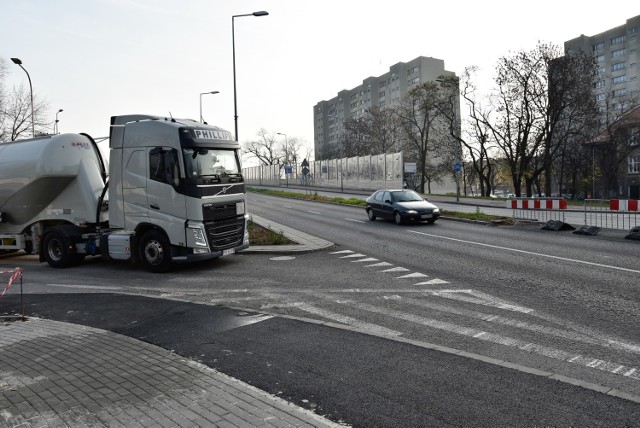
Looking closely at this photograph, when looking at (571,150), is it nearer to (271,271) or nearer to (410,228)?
(410,228)

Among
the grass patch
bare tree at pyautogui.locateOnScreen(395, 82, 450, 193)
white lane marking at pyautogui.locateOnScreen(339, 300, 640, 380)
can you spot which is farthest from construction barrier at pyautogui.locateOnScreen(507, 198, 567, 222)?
bare tree at pyautogui.locateOnScreen(395, 82, 450, 193)

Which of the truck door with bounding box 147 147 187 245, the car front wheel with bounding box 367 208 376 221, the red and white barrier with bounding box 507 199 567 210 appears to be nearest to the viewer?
the truck door with bounding box 147 147 187 245

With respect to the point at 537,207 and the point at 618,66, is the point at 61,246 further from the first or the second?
the point at 618,66

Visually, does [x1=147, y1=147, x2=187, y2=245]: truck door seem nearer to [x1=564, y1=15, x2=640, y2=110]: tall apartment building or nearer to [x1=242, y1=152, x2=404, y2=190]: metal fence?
[x1=242, y1=152, x2=404, y2=190]: metal fence

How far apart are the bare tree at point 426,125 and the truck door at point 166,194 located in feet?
154

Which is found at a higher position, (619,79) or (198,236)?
(619,79)

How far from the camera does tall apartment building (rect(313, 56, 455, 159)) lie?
379 feet

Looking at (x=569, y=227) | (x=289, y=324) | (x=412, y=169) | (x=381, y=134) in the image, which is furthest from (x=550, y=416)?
(x=381, y=134)

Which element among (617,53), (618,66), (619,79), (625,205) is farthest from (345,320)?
(617,53)

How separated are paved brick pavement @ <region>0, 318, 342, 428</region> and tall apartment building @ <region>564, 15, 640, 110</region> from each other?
320ft

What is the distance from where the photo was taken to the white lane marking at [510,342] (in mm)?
5145

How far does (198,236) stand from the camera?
11.6m

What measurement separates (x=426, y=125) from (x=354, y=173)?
472 inches

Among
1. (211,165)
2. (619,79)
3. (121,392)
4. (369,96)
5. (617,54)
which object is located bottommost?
(121,392)
